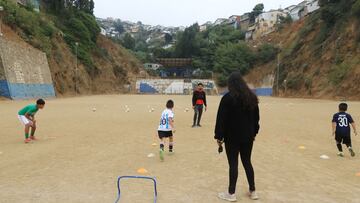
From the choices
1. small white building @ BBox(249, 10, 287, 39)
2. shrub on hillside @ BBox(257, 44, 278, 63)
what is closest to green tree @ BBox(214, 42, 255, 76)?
shrub on hillside @ BBox(257, 44, 278, 63)

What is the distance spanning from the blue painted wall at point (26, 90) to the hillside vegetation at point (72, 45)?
5380 millimetres

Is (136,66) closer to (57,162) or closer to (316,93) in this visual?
(316,93)

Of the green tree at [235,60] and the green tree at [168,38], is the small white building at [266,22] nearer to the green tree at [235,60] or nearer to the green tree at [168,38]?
the green tree at [235,60]

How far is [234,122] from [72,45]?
59.7 metres

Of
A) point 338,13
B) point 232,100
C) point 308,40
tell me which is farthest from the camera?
point 308,40

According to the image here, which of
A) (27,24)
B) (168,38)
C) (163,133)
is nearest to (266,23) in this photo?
(168,38)

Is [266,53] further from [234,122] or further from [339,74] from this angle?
[234,122]

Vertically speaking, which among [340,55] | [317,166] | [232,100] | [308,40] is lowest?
[317,166]

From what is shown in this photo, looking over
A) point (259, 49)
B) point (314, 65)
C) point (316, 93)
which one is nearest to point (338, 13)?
point (314, 65)

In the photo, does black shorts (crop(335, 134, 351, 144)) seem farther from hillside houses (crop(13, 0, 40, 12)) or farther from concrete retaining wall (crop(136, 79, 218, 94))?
concrete retaining wall (crop(136, 79, 218, 94))

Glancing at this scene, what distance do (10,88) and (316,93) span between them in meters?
36.9

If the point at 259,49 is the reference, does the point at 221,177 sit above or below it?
below

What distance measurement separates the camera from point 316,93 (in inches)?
1875

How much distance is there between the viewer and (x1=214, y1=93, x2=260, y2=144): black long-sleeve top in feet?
17.3
